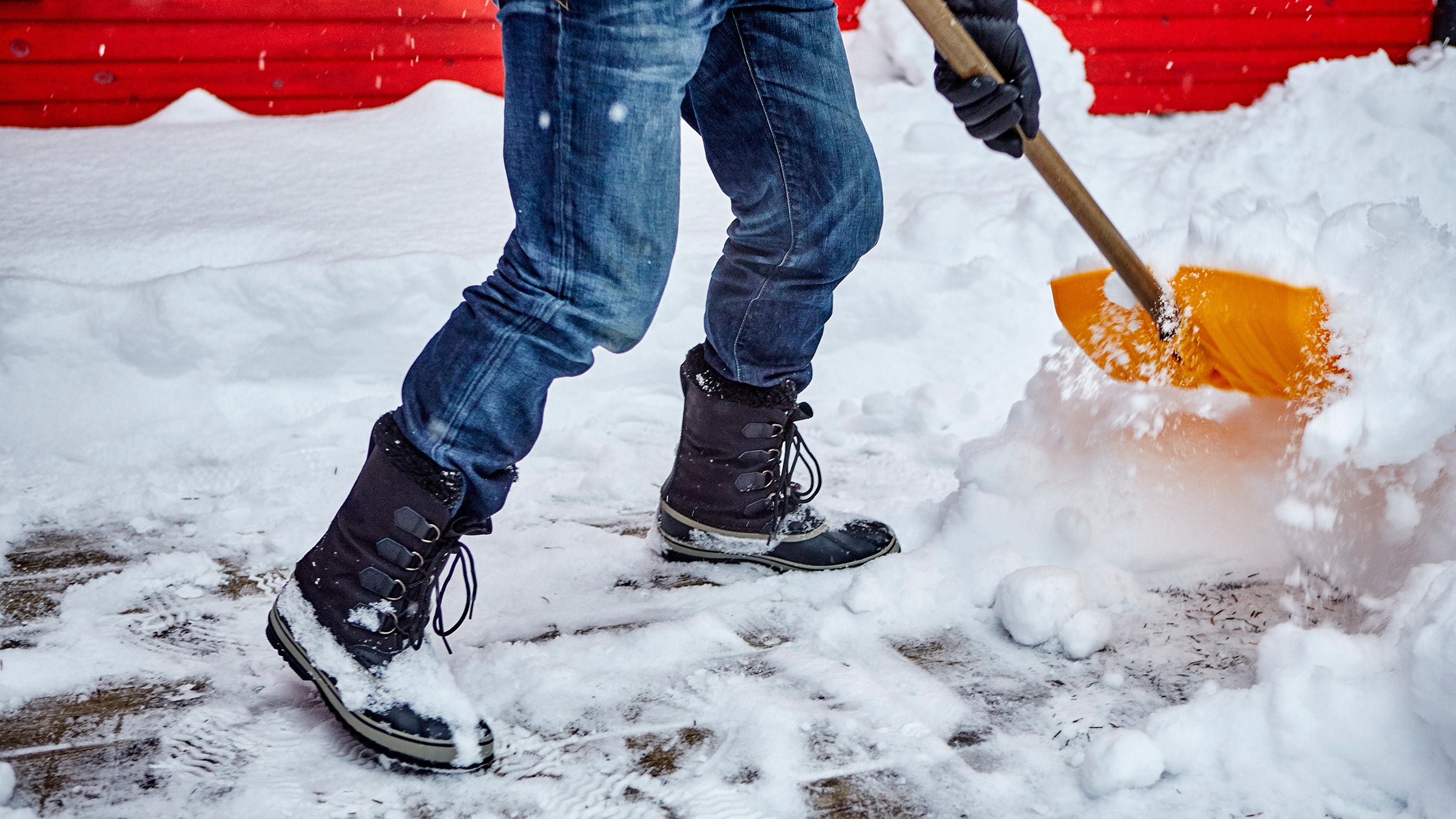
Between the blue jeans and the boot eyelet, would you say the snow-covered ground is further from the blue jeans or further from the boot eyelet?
the blue jeans

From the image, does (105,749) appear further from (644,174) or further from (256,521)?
(644,174)

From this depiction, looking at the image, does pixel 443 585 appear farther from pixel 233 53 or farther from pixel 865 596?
pixel 233 53

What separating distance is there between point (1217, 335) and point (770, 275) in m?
0.70

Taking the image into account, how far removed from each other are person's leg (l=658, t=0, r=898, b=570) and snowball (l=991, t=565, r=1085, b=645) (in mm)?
303

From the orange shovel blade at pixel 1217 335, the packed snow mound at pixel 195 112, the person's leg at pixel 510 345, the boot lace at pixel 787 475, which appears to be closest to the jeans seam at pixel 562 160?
the person's leg at pixel 510 345

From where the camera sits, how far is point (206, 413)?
2.28m

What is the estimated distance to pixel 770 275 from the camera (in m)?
1.52

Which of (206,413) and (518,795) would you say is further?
(206,413)

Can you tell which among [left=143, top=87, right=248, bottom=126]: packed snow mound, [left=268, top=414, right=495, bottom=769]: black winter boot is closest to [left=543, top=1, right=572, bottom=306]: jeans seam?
[left=268, top=414, right=495, bottom=769]: black winter boot

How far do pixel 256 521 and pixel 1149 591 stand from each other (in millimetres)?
1565

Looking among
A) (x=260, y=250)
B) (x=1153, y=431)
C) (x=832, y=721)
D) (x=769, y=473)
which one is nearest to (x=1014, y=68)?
(x=1153, y=431)

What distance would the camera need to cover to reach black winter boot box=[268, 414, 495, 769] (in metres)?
1.14

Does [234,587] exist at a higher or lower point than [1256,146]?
lower

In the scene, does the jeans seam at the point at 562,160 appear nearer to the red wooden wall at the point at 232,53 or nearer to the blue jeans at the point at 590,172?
the blue jeans at the point at 590,172
